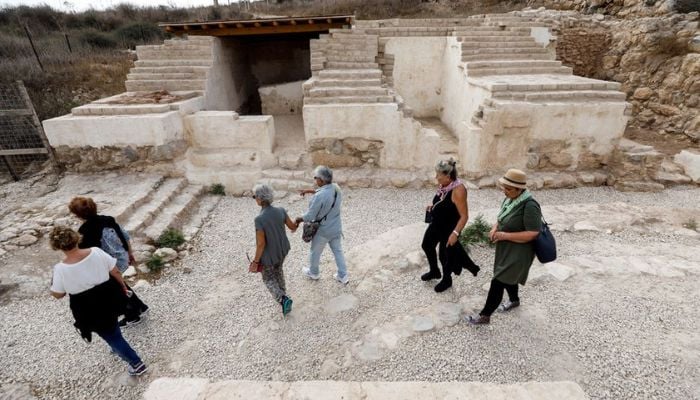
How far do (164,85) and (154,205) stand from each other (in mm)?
3480

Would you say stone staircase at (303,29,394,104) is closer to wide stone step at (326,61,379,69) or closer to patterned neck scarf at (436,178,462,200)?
wide stone step at (326,61,379,69)

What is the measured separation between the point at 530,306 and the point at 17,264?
591 centimetres

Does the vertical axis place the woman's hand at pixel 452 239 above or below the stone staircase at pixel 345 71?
below

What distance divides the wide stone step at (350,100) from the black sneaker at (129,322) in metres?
4.51

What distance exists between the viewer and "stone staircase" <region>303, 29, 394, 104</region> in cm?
662

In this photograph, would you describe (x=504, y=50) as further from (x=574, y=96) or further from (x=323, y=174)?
(x=323, y=174)

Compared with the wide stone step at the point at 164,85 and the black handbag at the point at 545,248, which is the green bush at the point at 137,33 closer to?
the wide stone step at the point at 164,85

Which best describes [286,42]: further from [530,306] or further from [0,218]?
[530,306]

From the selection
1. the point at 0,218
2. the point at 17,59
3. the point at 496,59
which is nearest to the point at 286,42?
the point at 496,59

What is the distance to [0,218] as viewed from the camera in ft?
16.8

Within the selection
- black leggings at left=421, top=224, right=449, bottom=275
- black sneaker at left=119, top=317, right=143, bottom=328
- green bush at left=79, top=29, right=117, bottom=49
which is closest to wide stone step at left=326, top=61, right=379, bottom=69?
black leggings at left=421, top=224, right=449, bottom=275

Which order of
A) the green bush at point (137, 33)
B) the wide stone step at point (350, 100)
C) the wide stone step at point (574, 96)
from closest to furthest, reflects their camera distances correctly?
the wide stone step at point (574, 96) → the wide stone step at point (350, 100) → the green bush at point (137, 33)

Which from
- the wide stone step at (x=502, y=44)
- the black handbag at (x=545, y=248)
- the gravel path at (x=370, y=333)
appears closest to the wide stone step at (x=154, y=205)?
A: the gravel path at (x=370, y=333)

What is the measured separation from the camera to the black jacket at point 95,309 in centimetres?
257
